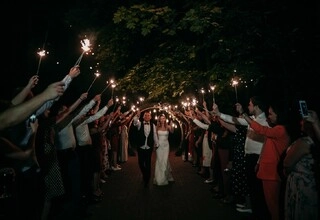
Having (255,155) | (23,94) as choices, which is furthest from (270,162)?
(23,94)

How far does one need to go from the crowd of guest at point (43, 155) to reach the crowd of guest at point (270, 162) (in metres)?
3.67

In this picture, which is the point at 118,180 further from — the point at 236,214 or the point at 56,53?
the point at 56,53

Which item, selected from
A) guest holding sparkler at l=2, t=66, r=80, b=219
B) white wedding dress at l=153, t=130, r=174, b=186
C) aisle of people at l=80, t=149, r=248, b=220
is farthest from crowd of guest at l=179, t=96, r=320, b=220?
guest holding sparkler at l=2, t=66, r=80, b=219

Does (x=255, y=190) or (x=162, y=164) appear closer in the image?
(x=255, y=190)

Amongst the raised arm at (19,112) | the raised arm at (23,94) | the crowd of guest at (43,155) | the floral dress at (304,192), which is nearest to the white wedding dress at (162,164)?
the crowd of guest at (43,155)

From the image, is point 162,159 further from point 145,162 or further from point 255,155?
point 255,155

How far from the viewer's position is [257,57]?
1030 cm

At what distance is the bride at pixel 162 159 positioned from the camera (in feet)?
43.4

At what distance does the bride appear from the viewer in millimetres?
13219

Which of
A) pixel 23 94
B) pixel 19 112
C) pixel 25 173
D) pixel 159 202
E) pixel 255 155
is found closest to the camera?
pixel 19 112

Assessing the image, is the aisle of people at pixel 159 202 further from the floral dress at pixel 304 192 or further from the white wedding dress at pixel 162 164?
the floral dress at pixel 304 192

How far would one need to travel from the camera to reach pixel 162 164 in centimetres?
1345

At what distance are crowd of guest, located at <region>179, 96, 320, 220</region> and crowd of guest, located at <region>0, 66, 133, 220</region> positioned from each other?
12.0ft

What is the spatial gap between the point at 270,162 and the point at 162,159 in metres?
6.86
